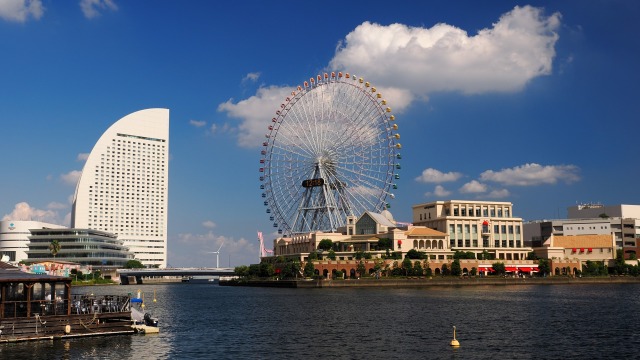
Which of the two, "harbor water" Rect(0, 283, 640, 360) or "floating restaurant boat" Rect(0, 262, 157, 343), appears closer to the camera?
"harbor water" Rect(0, 283, 640, 360)

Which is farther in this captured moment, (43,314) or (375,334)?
(375,334)

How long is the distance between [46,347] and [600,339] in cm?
5404

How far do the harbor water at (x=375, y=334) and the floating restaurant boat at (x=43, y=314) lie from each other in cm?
76

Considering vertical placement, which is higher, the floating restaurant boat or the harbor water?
the floating restaurant boat

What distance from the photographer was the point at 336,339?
7019 cm

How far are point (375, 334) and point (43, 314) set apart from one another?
33702 mm

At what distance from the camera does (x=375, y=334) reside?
73.9 metres

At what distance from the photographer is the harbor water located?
60.5m

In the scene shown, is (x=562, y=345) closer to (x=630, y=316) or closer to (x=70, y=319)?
(x=630, y=316)

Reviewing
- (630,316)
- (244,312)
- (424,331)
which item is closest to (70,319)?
(424,331)

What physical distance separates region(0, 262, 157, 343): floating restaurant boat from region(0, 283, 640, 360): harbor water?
763 millimetres

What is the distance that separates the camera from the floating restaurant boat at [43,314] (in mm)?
62531

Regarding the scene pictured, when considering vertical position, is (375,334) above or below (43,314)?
below

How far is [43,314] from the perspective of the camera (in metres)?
65.0
